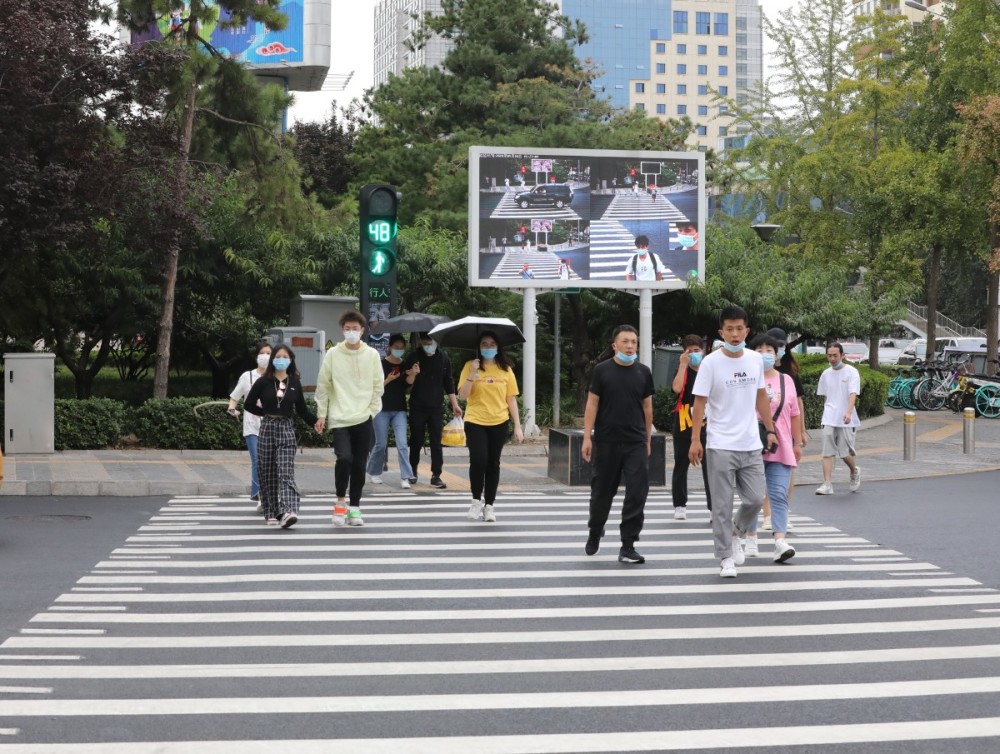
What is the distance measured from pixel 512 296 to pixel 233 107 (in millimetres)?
7813

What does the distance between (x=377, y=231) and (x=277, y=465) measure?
4272 mm

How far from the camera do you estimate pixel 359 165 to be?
50.4 metres

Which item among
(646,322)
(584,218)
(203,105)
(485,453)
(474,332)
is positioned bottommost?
(485,453)

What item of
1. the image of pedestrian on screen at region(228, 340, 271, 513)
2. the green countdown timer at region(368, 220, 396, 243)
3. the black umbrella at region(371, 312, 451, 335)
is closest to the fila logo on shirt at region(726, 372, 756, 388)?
the image of pedestrian on screen at region(228, 340, 271, 513)

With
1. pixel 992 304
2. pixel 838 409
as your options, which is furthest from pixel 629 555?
pixel 992 304

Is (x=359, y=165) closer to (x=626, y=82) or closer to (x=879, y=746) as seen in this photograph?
(x=879, y=746)

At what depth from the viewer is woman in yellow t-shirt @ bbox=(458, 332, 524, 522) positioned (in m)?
12.7

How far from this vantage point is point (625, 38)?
154750 mm

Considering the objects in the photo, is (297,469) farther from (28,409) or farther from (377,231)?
(28,409)

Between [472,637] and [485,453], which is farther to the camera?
[485,453]

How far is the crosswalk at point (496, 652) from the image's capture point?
19.0 feet

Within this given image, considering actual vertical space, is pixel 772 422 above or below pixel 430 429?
above

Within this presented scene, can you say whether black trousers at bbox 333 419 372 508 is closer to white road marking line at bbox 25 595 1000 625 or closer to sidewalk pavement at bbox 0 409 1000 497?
sidewalk pavement at bbox 0 409 1000 497

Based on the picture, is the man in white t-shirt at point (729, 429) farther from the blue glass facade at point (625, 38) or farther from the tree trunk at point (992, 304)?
the blue glass facade at point (625, 38)
